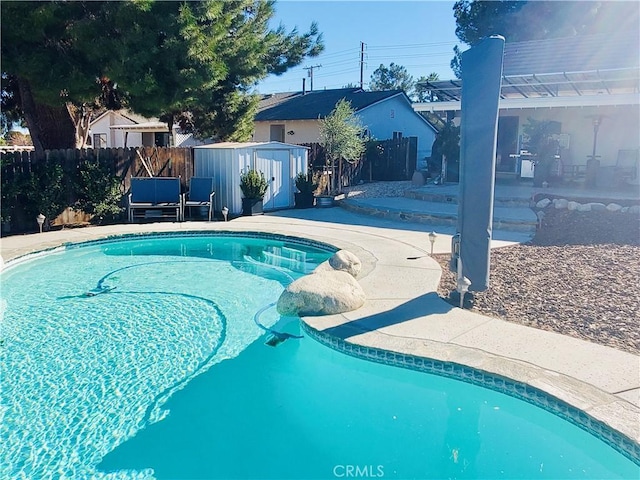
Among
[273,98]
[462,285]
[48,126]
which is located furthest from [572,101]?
[273,98]

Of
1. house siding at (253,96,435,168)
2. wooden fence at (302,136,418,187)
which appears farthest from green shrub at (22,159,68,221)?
house siding at (253,96,435,168)

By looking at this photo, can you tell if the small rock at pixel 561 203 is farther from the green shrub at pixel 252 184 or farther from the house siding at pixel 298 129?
the house siding at pixel 298 129

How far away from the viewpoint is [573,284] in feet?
22.7

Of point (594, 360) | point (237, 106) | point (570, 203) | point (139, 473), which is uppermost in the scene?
point (237, 106)

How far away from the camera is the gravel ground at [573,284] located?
5.51 meters

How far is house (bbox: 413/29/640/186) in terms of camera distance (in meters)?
14.3

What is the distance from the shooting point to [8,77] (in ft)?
42.2

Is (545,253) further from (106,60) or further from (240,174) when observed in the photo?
(106,60)

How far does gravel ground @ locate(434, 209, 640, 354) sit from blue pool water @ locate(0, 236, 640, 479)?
1.75m

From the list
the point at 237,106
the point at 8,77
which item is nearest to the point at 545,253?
the point at 237,106

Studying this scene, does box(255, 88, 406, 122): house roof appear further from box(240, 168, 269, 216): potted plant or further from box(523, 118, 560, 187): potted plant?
box(240, 168, 269, 216): potted plant

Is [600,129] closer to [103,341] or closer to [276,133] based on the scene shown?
[276,133]

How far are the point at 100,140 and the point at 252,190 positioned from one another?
19127 mm

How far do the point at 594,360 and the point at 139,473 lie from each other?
3887 millimetres
